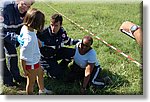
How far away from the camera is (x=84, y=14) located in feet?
9.57

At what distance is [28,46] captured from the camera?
7.89 feet

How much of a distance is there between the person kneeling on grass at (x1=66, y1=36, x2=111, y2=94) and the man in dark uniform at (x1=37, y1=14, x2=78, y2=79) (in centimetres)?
6

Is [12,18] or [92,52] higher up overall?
[12,18]

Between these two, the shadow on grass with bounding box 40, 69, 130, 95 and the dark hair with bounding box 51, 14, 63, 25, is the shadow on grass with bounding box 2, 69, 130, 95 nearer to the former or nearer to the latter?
Answer: the shadow on grass with bounding box 40, 69, 130, 95

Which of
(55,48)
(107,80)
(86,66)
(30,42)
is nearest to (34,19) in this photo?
(30,42)

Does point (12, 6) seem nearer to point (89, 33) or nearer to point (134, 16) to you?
point (89, 33)

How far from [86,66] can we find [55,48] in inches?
9.2

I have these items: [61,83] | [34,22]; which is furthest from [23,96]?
[34,22]

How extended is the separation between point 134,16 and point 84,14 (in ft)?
1.28

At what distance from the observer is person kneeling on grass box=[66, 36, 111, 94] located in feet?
8.69

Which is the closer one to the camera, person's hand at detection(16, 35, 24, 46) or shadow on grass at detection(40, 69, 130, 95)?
person's hand at detection(16, 35, 24, 46)

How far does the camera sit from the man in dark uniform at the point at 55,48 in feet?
8.73

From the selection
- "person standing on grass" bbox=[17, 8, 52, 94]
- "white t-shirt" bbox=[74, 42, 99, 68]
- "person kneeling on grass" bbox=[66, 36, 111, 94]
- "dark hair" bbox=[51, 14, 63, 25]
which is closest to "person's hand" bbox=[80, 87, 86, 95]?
"person kneeling on grass" bbox=[66, 36, 111, 94]

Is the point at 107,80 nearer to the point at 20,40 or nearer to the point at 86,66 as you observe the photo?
the point at 86,66
